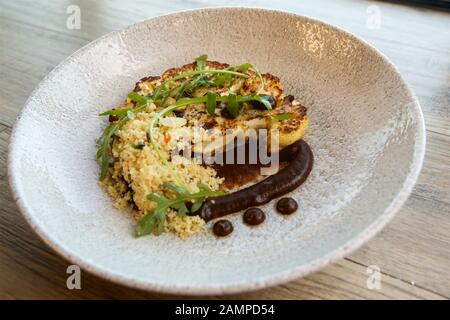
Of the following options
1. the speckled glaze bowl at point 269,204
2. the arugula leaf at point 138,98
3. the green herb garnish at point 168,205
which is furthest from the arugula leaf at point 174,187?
the arugula leaf at point 138,98

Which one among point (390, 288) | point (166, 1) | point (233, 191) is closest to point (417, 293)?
point (390, 288)

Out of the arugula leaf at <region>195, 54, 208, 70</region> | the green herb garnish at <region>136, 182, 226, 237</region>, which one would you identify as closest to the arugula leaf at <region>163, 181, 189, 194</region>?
the green herb garnish at <region>136, 182, 226, 237</region>

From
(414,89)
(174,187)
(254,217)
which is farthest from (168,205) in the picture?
(414,89)

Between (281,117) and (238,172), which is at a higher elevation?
(281,117)

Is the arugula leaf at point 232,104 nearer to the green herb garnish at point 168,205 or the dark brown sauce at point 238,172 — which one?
the dark brown sauce at point 238,172

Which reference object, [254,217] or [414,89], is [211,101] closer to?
[254,217]

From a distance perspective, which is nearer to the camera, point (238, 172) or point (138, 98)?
point (238, 172)

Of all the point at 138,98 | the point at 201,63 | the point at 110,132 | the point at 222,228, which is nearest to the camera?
the point at 222,228
